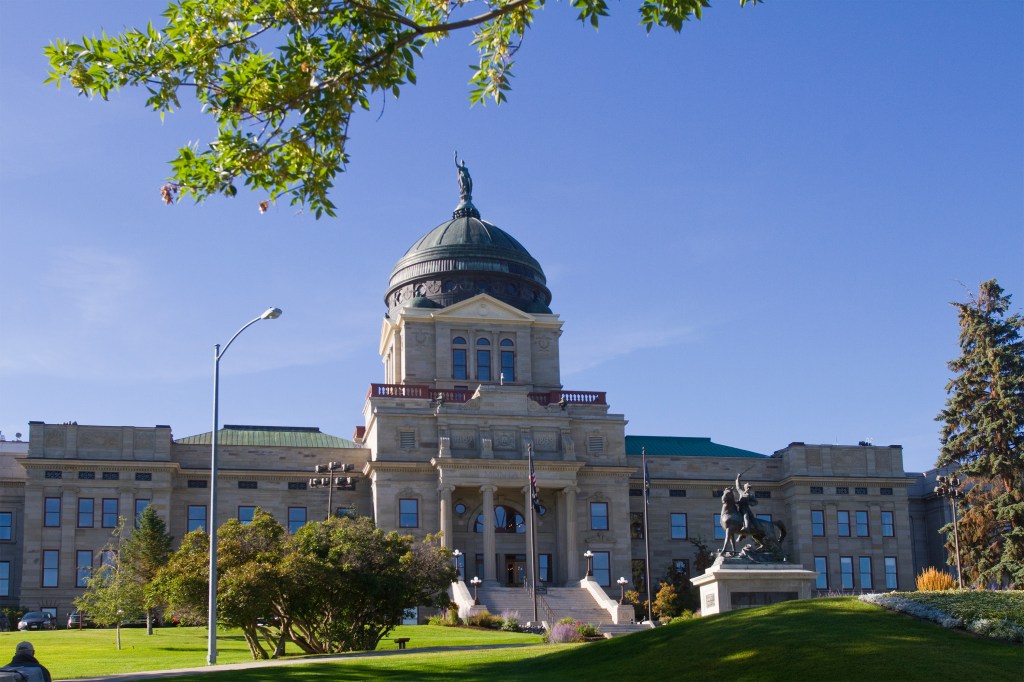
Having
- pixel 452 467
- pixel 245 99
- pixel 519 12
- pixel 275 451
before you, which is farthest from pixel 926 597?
pixel 275 451

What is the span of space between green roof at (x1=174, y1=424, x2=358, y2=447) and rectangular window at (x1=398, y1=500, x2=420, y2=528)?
10874 millimetres

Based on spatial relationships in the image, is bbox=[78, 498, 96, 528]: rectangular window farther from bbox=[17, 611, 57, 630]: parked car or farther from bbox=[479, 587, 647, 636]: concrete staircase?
bbox=[479, 587, 647, 636]: concrete staircase

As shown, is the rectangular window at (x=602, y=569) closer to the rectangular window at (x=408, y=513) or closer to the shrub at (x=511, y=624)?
the rectangular window at (x=408, y=513)

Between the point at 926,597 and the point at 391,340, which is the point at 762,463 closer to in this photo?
the point at 391,340

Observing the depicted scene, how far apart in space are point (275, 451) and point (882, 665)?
59507 millimetres

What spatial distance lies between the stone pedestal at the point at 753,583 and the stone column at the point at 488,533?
3661 cm

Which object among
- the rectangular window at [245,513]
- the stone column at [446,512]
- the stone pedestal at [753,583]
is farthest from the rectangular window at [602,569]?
the stone pedestal at [753,583]

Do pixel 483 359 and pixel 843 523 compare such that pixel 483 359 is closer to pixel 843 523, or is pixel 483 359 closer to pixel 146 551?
pixel 843 523

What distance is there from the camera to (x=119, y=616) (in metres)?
49.1

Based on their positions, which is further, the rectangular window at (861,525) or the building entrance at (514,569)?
the rectangular window at (861,525)

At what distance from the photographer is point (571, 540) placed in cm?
7381

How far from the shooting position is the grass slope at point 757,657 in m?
21.4

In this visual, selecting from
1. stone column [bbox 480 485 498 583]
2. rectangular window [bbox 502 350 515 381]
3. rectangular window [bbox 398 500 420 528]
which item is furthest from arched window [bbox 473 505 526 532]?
rectangular window [bbox 502 350 515 381]

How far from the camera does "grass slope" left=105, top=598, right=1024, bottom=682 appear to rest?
21.4 meters
